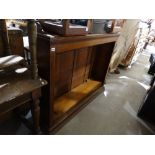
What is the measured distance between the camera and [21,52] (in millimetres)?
1313

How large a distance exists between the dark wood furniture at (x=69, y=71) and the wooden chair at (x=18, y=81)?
12 centimetres

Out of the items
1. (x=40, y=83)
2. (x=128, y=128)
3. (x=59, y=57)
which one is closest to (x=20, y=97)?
(x=40, y=83)

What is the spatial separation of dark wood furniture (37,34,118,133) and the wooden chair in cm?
12

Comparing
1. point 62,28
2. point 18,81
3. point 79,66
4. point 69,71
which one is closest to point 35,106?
point 18,81

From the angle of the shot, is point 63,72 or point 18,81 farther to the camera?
point 63,72

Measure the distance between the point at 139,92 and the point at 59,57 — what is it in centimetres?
183

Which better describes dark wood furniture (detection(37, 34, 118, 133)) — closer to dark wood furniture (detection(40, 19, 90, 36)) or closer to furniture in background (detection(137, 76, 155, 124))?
dark wood furniture (detection(40, 19, 90, 36))

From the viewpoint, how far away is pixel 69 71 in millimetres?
1752

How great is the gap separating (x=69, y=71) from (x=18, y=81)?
86cm

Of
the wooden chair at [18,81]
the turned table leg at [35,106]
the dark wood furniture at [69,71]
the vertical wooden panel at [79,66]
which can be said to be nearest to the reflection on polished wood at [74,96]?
the dark wood furniture at [69,71]

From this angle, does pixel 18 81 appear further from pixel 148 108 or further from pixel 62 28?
pixel 148 108

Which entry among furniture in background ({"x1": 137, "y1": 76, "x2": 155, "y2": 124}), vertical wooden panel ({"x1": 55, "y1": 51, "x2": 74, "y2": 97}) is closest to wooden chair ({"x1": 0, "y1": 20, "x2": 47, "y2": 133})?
vertical wooden panel ({"x1": 55, "y1": 51, "x2": 74, "y2": 97})

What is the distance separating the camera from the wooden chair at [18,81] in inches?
32.9
